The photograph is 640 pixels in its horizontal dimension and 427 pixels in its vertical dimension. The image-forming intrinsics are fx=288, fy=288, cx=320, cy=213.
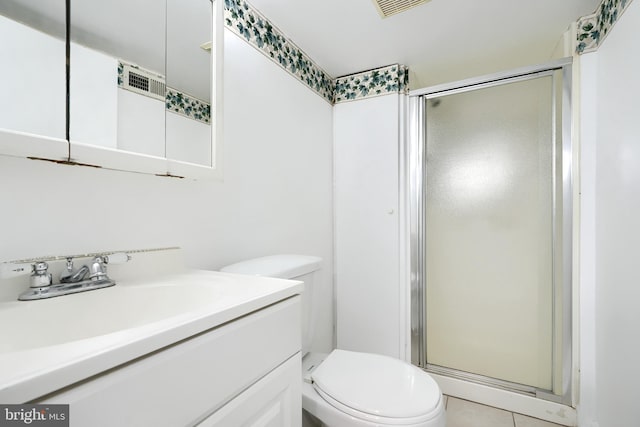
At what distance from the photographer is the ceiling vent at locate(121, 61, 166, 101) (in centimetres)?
81

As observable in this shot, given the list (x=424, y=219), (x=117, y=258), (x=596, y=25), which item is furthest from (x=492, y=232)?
(x=117, y=258)

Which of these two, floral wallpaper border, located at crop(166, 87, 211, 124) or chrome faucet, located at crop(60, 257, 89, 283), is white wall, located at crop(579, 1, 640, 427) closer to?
floral wallpaper border, located at crop(166, 87, 211, 124)

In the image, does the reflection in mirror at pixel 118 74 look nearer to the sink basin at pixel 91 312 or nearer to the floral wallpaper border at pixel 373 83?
the sink basin at pixel 91 312

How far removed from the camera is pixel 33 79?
2.08ft

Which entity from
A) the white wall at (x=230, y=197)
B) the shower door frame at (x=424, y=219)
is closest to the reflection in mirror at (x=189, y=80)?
the white wall at (x=230, y=197)

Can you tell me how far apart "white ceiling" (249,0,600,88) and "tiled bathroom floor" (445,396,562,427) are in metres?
2.08

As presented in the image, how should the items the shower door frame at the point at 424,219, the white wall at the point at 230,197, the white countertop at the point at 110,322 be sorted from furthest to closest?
the shower door frame at the point at 424,219
the white wall at the point at 230,197
the white countertop at the point at 110,322

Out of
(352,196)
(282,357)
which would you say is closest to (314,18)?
(352,196)

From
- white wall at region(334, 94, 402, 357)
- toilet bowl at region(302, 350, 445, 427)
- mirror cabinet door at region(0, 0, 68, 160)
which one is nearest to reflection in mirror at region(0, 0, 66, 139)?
mirror cabinet door at region(0, 0, 68, 160)

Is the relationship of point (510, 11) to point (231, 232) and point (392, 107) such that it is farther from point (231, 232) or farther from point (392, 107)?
point (231, 232)

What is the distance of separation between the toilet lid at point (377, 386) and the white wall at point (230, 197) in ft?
1.10

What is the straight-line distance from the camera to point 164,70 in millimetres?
919

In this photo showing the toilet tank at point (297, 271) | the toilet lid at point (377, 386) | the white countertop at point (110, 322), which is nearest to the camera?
the white countertop at point (110, 322)

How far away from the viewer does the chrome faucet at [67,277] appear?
623 mm
